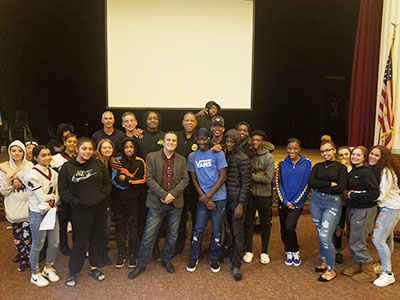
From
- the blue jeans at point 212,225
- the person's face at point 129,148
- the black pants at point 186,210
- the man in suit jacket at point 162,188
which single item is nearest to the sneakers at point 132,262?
the man in suit jacket at point 162,188

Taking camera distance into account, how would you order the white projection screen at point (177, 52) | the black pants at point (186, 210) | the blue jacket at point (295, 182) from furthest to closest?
the white projection screen at point (177, 52) → the black pants at point (186, 210) → the blue jacket at point (295, 182)

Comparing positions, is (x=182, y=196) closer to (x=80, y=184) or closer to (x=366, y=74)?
(x=80, y=184)

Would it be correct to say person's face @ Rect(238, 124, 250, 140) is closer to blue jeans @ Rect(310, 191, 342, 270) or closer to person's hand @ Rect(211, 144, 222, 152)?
person's hand @ Rect(211, 144, 222, 152)

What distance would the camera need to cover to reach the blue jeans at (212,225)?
3318mm

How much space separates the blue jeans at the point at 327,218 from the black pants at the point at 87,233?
6.85ft

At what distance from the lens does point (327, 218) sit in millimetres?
3213

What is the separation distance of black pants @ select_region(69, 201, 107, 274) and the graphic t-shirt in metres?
0.96

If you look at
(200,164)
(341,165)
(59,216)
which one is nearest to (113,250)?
(59,216)

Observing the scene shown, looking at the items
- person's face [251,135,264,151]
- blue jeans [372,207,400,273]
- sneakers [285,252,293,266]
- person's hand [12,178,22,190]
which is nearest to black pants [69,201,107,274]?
person's hand [12,178,22,190]

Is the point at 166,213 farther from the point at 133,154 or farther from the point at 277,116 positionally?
the point at 277,116

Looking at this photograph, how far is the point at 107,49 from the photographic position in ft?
23.5

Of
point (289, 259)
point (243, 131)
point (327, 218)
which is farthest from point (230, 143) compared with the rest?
point (289, 259)

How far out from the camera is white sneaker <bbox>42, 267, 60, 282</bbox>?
3152 mm

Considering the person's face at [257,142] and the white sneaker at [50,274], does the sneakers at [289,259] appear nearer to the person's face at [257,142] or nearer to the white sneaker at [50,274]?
the person's face at [257,142]
